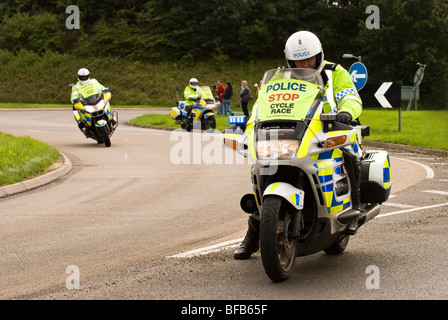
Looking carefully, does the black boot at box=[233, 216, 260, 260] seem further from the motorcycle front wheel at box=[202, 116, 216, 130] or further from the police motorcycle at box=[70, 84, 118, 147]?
the motorcycle front wheel at box=[202, 116, 216, 130]

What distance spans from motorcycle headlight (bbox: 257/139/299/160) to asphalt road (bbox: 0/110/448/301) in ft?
3.37

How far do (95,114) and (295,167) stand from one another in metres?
15.2

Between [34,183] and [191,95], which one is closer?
[34,183]

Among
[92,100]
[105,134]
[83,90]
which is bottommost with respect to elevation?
[105,134]

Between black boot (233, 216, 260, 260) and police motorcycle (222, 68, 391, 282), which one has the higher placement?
police motorcycle (222, 68, 391, 282)

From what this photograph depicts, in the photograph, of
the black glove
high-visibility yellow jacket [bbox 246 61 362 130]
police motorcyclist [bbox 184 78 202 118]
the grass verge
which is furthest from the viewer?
police motorcyclist [bbox 184 78 202 118]

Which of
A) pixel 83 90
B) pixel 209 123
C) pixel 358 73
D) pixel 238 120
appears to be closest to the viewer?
pixel 238 120

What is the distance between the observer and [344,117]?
20.2 ft

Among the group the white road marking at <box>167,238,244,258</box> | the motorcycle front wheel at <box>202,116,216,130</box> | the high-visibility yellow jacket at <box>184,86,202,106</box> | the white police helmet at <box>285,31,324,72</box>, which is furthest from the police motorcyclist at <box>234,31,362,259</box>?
the high-visibility yellow jacket at <box>184,86,202,106</box>

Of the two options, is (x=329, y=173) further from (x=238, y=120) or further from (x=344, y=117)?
(x=238, y=120)

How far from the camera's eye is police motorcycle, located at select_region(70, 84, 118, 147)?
20625 mm

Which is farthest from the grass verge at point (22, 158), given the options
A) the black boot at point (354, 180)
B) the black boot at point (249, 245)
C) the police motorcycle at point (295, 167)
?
the black boot at point (354, 180)

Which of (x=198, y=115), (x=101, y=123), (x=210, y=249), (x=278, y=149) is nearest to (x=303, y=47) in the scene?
(x=278, y=149)
